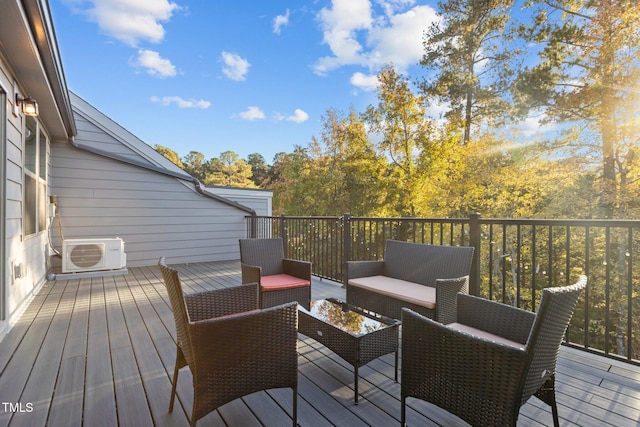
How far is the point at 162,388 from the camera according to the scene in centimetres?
189

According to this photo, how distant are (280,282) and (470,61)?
13.6 m

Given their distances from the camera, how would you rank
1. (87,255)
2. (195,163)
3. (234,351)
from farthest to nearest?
(195,163), (87,255), (234,351)

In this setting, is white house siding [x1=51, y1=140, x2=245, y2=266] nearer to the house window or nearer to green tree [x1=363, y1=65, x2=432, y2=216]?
the house window

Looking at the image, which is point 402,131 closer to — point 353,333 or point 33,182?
point 33,182

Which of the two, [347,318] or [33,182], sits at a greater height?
[33,182]

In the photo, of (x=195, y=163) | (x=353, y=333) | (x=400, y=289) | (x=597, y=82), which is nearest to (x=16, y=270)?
(x=353, y=333)

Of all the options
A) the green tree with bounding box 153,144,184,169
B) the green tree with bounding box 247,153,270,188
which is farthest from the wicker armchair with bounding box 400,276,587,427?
the green tree with bounding box 153,144,184,169

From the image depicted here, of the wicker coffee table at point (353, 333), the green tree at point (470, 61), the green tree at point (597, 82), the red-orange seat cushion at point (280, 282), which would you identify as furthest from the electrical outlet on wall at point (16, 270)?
the green tree at point (470, 61)

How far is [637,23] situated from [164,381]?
44.6 ft

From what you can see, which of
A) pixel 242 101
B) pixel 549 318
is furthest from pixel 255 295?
pixel 242 101

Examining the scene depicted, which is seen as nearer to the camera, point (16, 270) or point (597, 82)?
point (16, 270)

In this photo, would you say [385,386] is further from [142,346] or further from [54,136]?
[54,136]

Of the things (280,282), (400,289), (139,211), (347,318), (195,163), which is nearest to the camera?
(347,318)

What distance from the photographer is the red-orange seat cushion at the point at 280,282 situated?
9.70 ft
